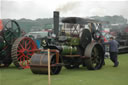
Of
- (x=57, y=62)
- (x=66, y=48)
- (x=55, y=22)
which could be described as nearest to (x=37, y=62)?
(x=57, y=62)

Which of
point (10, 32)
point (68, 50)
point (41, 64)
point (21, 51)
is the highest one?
point (10, 32)

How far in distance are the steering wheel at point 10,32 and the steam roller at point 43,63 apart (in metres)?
2.31

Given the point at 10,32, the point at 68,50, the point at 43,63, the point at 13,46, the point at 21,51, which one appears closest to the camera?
the point at 43,63

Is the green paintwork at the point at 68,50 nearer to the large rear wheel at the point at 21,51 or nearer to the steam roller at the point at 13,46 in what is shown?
the steam roller at the point at 13,46

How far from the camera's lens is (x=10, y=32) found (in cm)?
898

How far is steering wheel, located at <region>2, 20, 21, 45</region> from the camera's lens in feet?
29.0

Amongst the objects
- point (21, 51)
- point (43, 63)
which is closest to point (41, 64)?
point (43, 63)

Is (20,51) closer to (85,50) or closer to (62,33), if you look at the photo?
(62,33)

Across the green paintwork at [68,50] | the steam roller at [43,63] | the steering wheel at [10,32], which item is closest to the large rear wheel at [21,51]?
the steering wheel at [10,32]

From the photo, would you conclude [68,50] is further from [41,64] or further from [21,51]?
[21,51]

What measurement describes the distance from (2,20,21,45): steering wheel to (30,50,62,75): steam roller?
7.59 ft

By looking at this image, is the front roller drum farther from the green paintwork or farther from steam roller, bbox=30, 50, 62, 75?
the green paintwork

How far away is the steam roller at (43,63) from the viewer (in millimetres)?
6647

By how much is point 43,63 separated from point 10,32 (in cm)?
289
